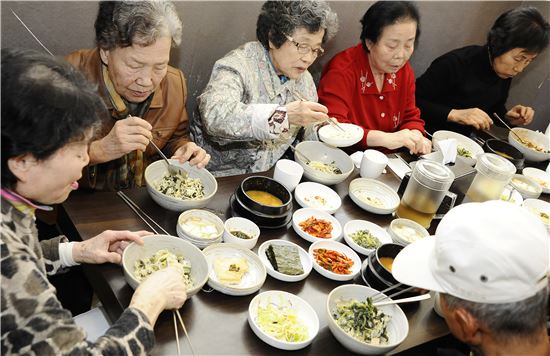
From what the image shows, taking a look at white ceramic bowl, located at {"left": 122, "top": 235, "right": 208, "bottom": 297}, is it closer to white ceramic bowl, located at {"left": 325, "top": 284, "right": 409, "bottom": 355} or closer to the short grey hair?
white ceramic bowl, located at {"left": 325, "top": 284, "right": 409, "bottom": 355}

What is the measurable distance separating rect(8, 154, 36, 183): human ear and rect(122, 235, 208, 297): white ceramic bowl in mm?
470

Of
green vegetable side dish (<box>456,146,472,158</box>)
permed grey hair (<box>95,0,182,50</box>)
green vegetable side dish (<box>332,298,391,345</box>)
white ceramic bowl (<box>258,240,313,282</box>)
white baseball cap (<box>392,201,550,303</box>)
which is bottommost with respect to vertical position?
green vegetable side dish (<box>332,298,391,345</box>)

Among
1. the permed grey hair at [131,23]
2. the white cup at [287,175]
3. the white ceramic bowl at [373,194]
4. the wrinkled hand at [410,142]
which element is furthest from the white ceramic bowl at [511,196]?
the permed grey hair at [131,23]

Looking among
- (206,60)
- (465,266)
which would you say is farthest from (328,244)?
(206,60)

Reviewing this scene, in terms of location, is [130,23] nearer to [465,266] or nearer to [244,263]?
[244,263]

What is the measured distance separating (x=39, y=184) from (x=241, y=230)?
0.88 metres

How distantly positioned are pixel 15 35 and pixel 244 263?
1921 millimetres

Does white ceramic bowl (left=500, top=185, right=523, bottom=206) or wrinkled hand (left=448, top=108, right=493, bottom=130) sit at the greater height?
wrinkled hand (left=448, top=108, right=493, bottom=130)

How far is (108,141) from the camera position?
2.11m

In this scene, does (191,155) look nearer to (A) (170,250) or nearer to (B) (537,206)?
(A) (170,250)

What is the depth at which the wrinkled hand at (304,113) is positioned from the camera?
2.60 metres

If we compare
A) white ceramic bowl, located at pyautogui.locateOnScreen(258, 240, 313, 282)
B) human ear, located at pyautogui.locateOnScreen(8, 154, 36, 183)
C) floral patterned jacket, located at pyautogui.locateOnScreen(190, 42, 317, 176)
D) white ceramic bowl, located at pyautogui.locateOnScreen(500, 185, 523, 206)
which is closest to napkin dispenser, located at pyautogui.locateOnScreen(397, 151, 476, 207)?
white ceramic bowl, located at pyautogui.locateOnScreen(500, 185, 523, 206)

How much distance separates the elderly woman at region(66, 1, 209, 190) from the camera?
84.6 inches

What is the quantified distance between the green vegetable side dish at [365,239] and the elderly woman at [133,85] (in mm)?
802
